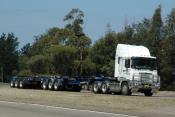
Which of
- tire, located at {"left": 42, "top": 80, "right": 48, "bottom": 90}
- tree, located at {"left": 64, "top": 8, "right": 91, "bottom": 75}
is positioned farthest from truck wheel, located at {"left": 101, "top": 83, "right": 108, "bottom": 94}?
tree, located at {"left": 64, "top": 8, "right": 91, "bottom": 75}

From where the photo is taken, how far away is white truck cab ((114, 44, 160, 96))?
42906 mm

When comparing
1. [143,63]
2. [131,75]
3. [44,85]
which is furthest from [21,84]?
[143,63]

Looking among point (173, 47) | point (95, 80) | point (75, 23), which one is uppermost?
point (75, 23)

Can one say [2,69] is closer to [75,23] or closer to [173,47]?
[75,23]

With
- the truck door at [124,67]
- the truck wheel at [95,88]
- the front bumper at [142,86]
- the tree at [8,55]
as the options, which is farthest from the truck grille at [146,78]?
the tree at [8,55]

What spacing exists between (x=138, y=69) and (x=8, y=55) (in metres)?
107

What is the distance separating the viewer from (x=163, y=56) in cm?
7012

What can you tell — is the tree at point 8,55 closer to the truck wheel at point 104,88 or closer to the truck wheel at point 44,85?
the truck wheel at point 44,85

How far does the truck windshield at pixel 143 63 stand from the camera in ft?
140

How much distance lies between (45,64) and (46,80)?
4630 cm

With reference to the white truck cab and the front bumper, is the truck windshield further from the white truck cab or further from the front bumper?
the front bumper

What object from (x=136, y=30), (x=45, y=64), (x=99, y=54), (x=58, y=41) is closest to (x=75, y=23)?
(x=58, y=41)

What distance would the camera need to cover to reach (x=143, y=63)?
42.9 meters

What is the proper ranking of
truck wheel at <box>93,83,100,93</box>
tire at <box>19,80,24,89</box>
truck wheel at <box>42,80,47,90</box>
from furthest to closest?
tire at <box>19,80,24,89</box> → truck wheel at <box>42,80,47,90</box> → truck wheel at <box>93,83,100,93</box>
